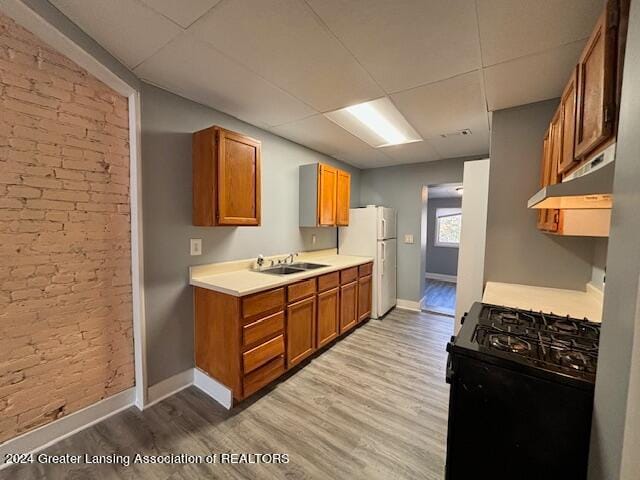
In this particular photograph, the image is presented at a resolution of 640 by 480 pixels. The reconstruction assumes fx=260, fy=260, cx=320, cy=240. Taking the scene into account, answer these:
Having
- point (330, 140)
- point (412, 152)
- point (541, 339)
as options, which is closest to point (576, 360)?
point (541, 339)

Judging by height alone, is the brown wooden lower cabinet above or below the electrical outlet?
below

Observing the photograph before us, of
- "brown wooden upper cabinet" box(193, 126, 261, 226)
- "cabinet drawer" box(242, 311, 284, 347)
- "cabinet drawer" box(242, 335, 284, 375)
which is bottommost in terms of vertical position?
"cabinet drawer" box(242, 335, 284, 375)

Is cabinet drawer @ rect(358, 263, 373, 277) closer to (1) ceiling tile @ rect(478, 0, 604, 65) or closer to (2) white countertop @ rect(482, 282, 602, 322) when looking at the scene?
(2) white countertop @ rect(482, 282, 602, 322)

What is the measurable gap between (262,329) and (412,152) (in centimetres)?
304

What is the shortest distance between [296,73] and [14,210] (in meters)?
1.84

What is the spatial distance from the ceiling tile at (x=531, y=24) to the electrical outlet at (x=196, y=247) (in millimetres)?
2338

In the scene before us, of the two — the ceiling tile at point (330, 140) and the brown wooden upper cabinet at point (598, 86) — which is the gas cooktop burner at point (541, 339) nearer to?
the brown wooden upper cabinet at point (598, 86)

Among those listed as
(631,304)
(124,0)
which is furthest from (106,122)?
(631,304)

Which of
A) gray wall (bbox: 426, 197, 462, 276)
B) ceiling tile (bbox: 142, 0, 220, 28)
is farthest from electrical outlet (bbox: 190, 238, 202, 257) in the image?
gray wall (bbox: 426, 197, 462, 276)

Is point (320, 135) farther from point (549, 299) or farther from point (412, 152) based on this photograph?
point (549, 299)

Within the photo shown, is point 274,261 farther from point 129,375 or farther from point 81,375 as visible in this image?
point 81,375

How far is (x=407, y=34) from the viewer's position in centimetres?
139

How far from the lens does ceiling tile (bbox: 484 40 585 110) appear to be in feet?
5.09

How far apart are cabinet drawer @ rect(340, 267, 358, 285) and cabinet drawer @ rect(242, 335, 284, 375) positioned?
3.58ft
